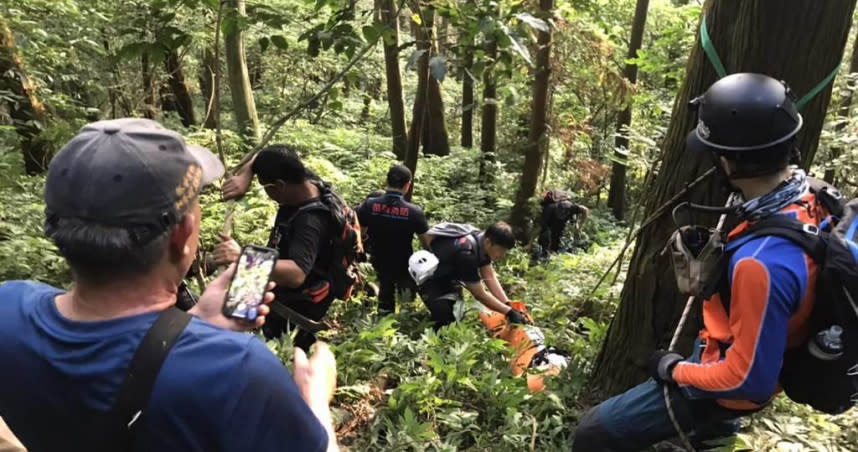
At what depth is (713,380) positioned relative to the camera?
2.35 meters

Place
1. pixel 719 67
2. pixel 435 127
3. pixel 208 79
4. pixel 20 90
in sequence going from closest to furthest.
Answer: pixel 719 67 < pixel 20 90 < pixel 208 79 < pixel 435 127

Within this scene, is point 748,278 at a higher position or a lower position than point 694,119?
lower

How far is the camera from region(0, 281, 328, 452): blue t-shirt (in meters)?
1.28

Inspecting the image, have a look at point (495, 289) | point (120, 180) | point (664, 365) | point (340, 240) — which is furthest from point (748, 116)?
point (495, 289)

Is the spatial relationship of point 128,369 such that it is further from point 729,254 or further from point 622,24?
point 622,24

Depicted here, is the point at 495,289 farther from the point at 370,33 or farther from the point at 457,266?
the point at 370,33

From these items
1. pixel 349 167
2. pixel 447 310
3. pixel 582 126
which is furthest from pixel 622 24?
pixel 447 310

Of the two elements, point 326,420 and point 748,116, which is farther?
point 748,116

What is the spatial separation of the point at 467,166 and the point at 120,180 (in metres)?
15.7

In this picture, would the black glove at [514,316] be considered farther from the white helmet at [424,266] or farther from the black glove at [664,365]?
the black glove at [664,365]

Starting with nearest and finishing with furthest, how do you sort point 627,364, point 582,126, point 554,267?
point 627,364 < point 554,267 < point 582,126

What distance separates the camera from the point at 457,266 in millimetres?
5508

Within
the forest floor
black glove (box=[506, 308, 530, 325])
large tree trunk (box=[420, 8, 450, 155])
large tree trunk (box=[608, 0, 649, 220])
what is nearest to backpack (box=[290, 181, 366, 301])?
the forest floor

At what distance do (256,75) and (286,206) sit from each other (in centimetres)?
2080
